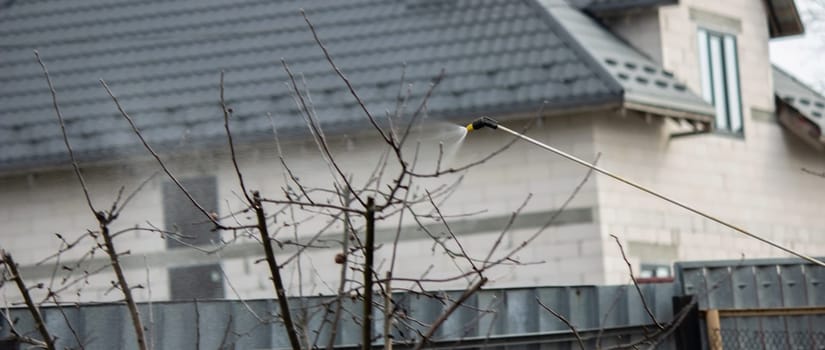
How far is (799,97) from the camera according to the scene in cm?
2039

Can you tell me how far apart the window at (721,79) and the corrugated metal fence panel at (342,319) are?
9384 millimetres

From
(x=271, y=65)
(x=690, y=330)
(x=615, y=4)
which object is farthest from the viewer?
(x=271, y=65)

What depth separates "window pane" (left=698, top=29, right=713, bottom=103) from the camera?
19047 mm

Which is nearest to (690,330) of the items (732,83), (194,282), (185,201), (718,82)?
(185,201)

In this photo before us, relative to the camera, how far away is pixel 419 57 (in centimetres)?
1778

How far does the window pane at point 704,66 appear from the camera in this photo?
19.0m

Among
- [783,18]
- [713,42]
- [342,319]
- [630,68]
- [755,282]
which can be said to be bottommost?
[342,319]

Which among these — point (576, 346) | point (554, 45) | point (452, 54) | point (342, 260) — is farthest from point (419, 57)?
point (342, 260)

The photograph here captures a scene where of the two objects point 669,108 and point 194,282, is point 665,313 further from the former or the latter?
point 194,282

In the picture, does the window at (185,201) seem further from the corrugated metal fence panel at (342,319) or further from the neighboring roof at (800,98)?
the corrugated metal fence panel at (342,319)

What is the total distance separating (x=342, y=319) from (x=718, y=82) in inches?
471

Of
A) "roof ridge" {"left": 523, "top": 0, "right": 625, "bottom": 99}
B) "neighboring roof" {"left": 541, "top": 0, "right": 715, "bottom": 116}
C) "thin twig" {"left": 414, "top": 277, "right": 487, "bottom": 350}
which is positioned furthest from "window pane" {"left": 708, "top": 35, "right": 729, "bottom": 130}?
"thin twig" {"left": 414, "top": 277, "right": 487, "bottom": 350}

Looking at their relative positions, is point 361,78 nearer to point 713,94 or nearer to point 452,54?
point 452,54

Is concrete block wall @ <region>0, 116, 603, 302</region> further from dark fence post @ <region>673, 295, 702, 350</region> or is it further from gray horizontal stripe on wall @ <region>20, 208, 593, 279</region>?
dark fence post @ <region>673, 295, 702, 350</region>
